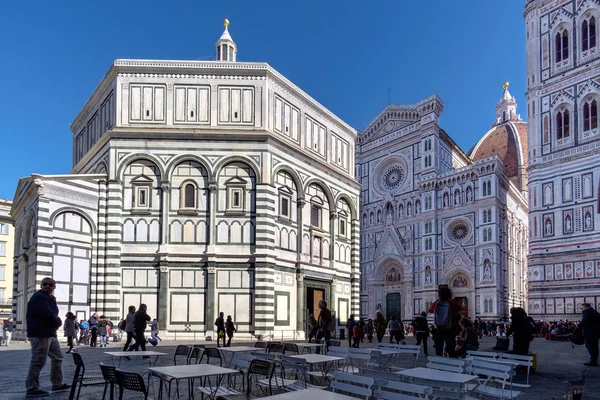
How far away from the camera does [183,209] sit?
24109 mm

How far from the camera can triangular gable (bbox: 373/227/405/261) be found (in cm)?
5838

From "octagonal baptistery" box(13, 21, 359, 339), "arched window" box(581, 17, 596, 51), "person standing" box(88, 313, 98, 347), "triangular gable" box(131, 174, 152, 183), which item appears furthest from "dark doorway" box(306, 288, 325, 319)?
"arched window" box(581, 17, 596, 51)

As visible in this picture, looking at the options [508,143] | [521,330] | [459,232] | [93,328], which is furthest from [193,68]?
[508,143]

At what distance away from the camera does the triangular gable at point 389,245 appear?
5838cm

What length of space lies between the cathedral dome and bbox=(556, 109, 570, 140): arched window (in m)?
39.0

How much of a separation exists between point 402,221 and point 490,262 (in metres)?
10.8

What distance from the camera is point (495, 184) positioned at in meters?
52.3

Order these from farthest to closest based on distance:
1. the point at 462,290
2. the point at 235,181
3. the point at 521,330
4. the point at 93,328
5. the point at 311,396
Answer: the point at 462,290
the point at 235,181
the point at 93,328
the point at 521,330
the point at 311,396

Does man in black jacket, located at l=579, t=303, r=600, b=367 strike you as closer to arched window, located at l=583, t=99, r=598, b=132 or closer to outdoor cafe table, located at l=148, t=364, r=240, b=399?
outdoor cafe table, located at l=148, t=364, r=240, b=399

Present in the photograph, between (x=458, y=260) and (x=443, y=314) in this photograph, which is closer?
(x=443, y=314)

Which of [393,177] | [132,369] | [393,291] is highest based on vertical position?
[393,177]

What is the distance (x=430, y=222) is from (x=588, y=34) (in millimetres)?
21284

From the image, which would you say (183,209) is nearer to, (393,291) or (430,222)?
(430,222)

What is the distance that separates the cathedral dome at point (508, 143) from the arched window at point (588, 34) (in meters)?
40.4
